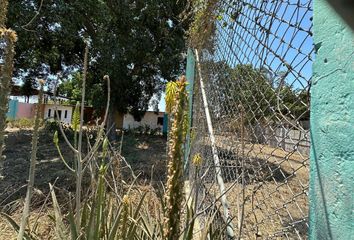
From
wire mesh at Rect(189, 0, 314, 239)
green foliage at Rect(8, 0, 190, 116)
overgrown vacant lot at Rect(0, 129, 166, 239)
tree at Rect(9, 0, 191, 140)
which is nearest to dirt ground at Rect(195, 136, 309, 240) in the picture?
wire mesh at Rect(189, 0, 314, 239)

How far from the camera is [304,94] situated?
0.98 metres

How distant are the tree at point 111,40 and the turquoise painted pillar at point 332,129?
24.9 ft

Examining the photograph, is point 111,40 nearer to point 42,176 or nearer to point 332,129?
point 42,176

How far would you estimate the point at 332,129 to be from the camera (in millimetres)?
692

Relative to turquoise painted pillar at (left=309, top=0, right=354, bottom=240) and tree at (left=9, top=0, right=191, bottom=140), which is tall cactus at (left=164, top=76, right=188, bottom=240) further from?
tree at (left=9, top=0, right=191, bottom=140)

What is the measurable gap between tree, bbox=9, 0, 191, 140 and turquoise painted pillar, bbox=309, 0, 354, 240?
7.58 meters

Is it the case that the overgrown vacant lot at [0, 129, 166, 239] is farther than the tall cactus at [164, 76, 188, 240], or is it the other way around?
the overgrown vacant lot at [0, 129, 166, 239]

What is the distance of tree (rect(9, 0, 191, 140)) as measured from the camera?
827cm

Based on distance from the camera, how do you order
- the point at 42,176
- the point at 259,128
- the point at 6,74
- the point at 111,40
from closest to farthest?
the point at 6,74, the point at 259,128, the point at 42,176, the point at 111,40

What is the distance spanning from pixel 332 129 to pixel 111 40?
10002 millimetres

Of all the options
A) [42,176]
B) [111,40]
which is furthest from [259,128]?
[111,40]

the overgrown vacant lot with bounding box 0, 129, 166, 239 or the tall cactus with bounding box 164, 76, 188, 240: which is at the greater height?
the tall cactus with bounding box 164, 76, 188, 240

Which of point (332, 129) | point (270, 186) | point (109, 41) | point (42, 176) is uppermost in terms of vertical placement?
point (109, 41)

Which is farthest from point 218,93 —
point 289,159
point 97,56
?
point 97,56
